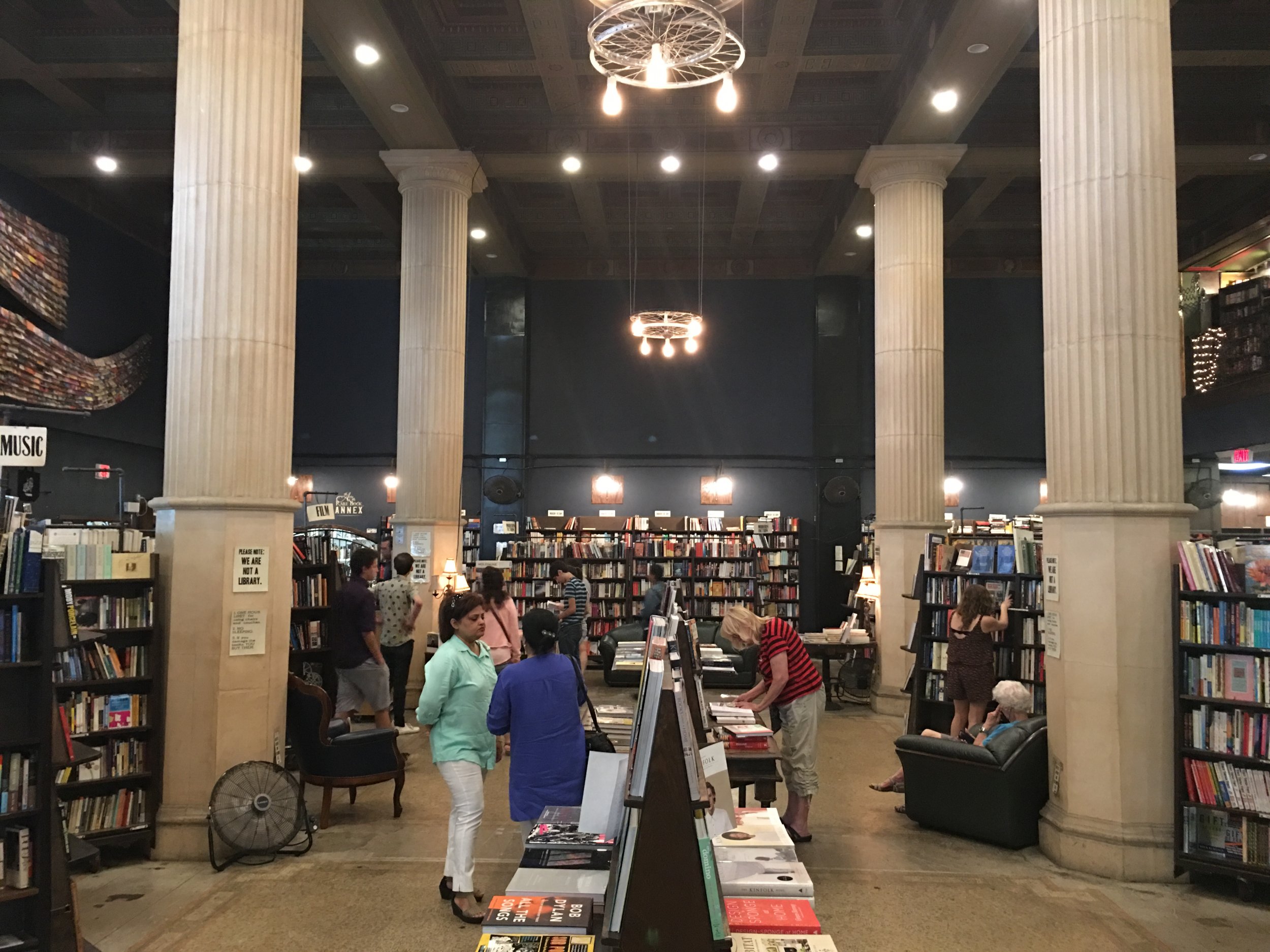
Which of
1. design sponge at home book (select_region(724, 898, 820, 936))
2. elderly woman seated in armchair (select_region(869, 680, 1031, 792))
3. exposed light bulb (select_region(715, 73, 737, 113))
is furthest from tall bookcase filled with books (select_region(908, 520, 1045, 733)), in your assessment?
design sponge at home book (select_region(724, 898, 820, 936))

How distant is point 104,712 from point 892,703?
26.1 feet

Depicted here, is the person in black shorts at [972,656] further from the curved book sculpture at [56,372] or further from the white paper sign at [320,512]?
the curved book sculpture at [56,372]

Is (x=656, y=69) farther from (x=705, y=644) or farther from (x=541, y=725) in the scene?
(x=705, y=644)

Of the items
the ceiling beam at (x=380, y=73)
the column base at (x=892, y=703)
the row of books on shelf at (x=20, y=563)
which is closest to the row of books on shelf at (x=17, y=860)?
the row of books on shelf at (x=20, y=563)

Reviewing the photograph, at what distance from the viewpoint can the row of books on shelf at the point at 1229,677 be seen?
4.95 m

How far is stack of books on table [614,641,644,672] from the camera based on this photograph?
6988 millimetres

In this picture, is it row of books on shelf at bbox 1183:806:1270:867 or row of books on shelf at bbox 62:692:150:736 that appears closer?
row of books on shelf at bbox 1183:806:1270:867

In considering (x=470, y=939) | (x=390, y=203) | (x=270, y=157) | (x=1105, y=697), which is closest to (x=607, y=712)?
(x=470, y=939)

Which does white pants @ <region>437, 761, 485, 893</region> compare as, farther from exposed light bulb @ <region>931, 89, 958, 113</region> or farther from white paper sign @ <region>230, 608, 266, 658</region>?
exposed light bulb @ <region>931, 89, 958, 113</region>

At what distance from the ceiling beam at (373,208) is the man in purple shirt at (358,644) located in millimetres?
8712

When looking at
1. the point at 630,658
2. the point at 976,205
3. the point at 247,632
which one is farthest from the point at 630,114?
the point at 247,632

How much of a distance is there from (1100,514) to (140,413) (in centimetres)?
1481

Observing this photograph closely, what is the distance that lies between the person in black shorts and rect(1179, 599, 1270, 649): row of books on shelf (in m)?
1.94

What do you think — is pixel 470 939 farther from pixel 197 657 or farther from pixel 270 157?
pixel 270 157
